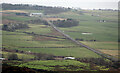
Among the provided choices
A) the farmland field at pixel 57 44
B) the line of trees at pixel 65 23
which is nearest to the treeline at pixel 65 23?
the line of trees at pixel 65 23

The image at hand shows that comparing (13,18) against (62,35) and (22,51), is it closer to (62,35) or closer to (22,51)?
(62,35)

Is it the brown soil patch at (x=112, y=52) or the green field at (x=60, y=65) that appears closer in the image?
the green field at (x=60, y=65)

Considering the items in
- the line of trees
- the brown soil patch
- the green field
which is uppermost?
the line of trees

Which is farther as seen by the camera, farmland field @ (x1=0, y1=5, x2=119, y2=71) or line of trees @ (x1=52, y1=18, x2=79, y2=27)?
line of trees @ (x1=52, y1=18, x2=79, y2=27)

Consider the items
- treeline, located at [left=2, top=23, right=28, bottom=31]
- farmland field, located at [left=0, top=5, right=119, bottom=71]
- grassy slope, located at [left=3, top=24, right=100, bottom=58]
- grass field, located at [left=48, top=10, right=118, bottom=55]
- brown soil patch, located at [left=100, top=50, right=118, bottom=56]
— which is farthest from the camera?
treeline, located at [left=2, top=23, right=28, bottom=31]

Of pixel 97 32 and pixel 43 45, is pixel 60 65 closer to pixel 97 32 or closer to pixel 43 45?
pixel 43 45


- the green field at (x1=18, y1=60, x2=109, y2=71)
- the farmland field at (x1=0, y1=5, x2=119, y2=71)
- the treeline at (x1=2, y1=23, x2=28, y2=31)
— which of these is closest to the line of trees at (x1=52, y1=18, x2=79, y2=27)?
the farmland field at (x1=0, y1=5, x2=119, y2=71)

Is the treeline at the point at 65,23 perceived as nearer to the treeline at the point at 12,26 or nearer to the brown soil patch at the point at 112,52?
the treeline at the point at 12,26

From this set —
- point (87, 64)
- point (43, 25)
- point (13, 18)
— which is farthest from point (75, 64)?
point (13, 18)

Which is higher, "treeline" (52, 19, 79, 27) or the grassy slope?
"treeline" (52, 19, 79, 27)

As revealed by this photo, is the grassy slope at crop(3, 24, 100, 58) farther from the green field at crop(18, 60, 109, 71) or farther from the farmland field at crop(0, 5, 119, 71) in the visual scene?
the green field at crop(18, 60, 109, 71)

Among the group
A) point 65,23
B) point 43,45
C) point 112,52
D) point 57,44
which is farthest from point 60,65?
point 65,23
